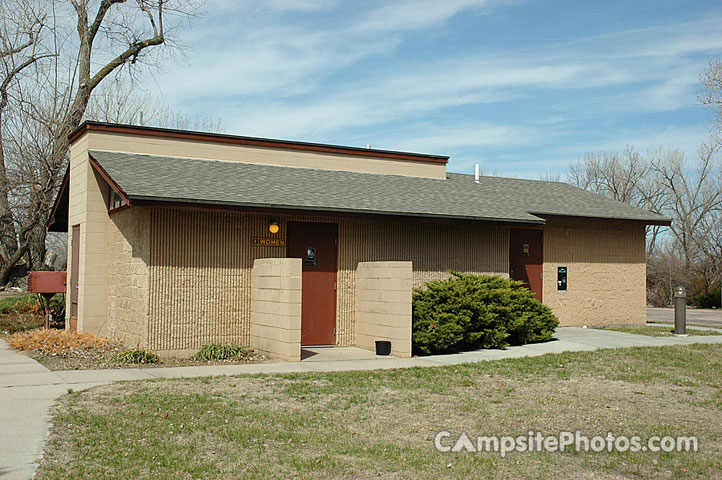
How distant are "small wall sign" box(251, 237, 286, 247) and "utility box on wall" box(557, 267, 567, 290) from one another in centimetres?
898

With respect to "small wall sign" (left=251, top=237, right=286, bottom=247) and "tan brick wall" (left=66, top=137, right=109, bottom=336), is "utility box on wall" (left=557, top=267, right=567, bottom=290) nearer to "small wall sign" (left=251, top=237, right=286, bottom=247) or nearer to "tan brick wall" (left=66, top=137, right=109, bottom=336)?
"small wall sign" (left=251, top=237, right=286, bottom=247)

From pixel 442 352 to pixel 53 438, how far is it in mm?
8770

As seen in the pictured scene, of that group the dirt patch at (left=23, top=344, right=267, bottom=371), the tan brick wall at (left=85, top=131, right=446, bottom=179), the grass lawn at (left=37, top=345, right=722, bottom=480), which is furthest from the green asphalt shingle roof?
the grass lawn at (left=37, top=345, right=722, bottom=480)

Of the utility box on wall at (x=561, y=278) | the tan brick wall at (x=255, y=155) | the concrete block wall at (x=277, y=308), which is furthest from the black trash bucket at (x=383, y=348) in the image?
the utility box on wall at (x=561, y=278)

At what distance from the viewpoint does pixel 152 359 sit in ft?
41.6

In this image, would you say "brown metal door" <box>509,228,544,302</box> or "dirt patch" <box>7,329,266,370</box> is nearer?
"dirt patch" <box>7,329,266,370</box>

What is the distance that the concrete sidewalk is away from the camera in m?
7.16

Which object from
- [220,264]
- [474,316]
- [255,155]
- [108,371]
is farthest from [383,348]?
[255,155]

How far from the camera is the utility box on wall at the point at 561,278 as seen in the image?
2030 centimetres

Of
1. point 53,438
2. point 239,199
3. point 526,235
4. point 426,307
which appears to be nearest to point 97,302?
point 239,199

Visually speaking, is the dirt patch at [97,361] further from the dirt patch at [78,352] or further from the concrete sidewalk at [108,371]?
the concrete sidewalk at [108,371]

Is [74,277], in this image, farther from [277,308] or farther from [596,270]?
[596,270]

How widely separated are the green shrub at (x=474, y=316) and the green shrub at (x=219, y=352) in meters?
3.48

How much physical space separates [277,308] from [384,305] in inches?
93.8
